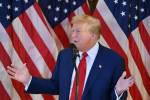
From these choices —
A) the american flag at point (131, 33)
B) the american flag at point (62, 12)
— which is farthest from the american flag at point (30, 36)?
the american flag at point (131, 33)

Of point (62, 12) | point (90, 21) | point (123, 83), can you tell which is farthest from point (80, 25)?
point (62, 12)

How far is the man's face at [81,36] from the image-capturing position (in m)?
2.48

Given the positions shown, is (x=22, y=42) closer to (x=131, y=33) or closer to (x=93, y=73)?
(x=131, y=33)

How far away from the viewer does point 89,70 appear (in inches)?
99.0

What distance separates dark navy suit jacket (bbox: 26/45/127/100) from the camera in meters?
2.49

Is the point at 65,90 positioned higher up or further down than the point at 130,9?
further down

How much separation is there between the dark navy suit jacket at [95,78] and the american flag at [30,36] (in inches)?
34.1

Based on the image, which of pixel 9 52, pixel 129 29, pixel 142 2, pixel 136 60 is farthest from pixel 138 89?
pixel 9 52

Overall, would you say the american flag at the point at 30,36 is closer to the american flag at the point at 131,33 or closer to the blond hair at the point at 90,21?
the american flag at the point at 131,33

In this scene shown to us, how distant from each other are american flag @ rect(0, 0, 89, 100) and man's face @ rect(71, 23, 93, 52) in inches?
39.6

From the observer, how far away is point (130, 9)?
3527mm

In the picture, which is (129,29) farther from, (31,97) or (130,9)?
(31,97)

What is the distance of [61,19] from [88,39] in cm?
108

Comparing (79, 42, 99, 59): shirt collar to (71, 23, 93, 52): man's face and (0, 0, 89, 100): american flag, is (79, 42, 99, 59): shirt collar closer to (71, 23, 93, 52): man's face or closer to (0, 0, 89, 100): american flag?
(71, 23, 93, 52): man's face
